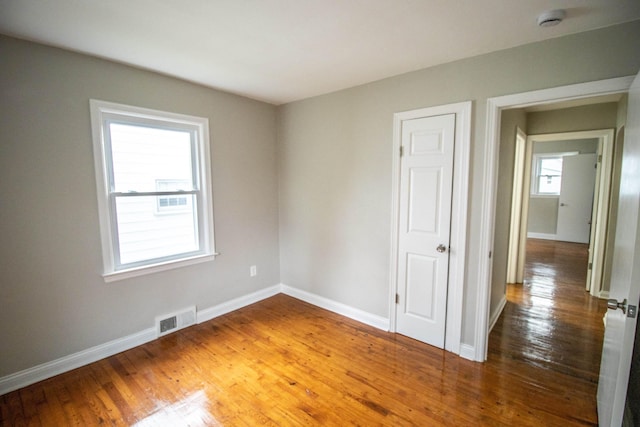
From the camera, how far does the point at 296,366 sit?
239cm

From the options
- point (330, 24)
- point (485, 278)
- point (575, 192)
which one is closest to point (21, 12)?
point (330, 24)

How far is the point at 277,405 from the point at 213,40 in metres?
2.58

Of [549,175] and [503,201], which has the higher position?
[549,175]

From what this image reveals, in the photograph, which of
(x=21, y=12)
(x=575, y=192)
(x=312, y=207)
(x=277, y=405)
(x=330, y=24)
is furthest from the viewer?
(x=575, y=192)

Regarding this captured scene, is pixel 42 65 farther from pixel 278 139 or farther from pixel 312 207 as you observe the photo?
pixel 312 207

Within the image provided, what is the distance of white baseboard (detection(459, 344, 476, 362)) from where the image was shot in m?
2.45

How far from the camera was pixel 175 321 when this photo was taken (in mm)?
2924

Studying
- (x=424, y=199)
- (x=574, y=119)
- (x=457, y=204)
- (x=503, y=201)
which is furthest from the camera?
(x=574, y=119)

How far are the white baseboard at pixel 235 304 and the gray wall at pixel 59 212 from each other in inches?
11.1

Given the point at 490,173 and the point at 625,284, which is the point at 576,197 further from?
the point at 625,284

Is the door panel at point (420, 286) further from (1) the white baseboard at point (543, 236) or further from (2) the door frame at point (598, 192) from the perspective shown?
(1) the white baseboard at point (543, 236)

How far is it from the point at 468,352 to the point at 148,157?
11.1ft

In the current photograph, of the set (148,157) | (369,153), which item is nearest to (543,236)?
(369,153)

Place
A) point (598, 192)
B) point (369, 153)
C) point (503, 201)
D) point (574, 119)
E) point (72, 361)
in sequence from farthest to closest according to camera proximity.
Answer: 1. point (598, 192)
2. point (574, 119)
3. point (503, 201)
4. point (369, 153)
5. point (72, 361)
